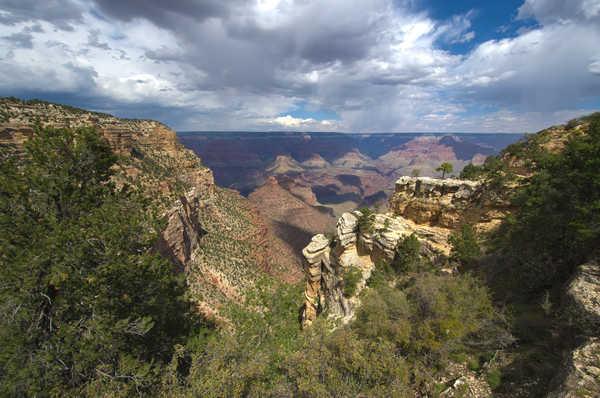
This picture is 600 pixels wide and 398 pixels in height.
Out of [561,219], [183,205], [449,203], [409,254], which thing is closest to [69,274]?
[409,254]

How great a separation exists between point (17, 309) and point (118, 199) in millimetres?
5371

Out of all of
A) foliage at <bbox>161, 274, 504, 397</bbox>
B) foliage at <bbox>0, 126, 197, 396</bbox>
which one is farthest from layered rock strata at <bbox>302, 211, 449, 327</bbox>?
foliage at <bbox>0, 126, 197, 396</bbox>

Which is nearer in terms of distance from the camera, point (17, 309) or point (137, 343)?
point (17, 309)

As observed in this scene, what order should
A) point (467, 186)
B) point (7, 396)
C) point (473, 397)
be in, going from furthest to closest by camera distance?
1. point (467, 186)
2. point (473, 397)
3. point (7, 396)

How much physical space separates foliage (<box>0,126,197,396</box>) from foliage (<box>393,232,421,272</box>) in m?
19.1

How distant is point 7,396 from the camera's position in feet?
23.3

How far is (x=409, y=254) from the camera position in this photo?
20.3 metres

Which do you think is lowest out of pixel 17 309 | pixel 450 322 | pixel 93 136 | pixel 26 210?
pixel 450 322

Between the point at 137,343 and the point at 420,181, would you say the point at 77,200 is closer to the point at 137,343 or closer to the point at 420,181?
the point at 137,343

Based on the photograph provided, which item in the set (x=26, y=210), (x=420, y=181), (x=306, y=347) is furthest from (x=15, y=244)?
(x=420, y=181)

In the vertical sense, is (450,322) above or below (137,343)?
above

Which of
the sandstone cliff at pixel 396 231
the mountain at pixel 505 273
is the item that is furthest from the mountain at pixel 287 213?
the mountain at pixel 505 273

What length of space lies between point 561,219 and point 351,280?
15360 mm

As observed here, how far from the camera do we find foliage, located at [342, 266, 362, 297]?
22.2m
